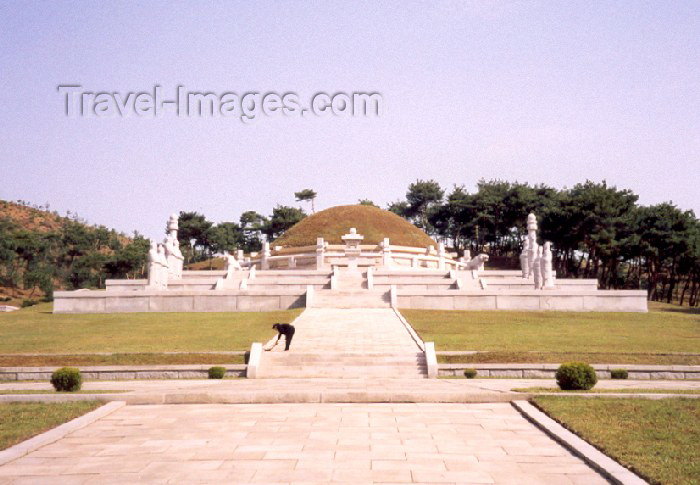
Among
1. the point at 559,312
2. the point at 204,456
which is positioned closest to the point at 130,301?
the point at 559,312

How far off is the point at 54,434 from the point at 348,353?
8.58m

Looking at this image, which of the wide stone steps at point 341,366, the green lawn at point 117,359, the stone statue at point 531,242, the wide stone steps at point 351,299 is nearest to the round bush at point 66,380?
the green lawn at point 117,359

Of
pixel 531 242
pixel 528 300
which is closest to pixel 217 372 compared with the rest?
pixel 528 300

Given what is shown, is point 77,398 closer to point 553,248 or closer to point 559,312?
point 559,312

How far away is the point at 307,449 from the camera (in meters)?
7.54

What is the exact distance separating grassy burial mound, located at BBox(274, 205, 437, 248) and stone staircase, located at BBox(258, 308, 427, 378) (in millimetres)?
36268

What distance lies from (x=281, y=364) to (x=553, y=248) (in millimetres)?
50197

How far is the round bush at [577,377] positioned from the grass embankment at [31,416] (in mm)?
8358

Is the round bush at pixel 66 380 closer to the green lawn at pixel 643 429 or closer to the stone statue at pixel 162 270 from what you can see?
the green lawn at pixel 643 429

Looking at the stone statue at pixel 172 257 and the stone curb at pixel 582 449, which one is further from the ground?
the stone statue at pixel 172 257

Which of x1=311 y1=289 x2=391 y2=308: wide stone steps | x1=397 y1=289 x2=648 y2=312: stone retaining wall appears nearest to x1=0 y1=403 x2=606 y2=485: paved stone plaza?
x1=311 y1=289 x2=391 y2=308: wide stone steps

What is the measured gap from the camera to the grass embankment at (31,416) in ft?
26.8

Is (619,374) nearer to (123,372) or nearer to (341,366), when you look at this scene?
(341,366)

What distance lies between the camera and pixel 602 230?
165 ft
